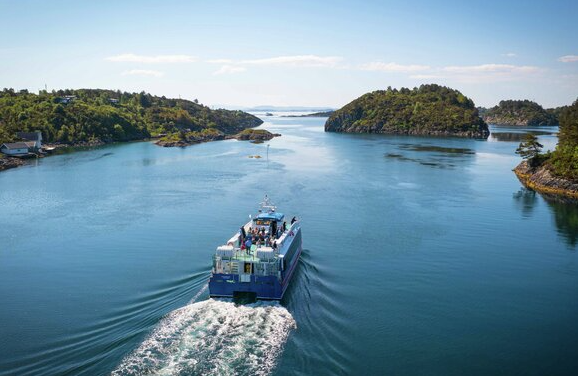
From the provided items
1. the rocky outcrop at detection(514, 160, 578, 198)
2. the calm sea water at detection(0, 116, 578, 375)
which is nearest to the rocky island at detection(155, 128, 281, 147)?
the calm sea water at detection(0, 116, 578, 375)

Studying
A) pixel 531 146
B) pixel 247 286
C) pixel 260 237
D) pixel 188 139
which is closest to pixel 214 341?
pixel 247 286

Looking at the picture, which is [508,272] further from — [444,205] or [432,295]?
[444,205]

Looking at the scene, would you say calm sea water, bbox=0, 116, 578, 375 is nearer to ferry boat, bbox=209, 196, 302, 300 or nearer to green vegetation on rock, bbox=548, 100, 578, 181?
ferry boat, bbox=209, 196, 302, 300

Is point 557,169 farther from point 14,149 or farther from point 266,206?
point 14,149

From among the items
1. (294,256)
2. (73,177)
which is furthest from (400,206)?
(73,177)

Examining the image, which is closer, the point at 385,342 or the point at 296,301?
the point at 385,342

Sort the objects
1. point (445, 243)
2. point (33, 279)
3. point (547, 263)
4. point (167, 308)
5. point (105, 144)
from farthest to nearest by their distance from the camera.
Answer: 1. point (105, 144)
2. point (445, 243)
3. point (547, 263)
4. point (33, 279)
5. point (167, 308)
